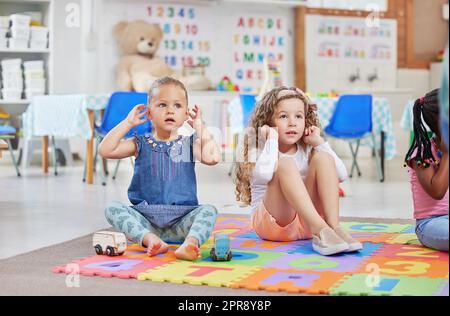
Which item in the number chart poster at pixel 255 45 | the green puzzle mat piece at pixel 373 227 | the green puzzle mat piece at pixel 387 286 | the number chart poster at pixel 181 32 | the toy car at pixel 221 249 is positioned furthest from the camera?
the number chart poster at pixel 255 45

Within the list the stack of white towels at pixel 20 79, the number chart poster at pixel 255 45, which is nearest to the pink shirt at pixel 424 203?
the stack of white towels at pixel 20 79

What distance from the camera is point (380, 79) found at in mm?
7168

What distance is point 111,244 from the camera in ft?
5.89

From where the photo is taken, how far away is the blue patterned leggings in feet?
6.05

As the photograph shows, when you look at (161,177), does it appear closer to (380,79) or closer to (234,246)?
(234,246)

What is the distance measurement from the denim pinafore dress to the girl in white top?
18 centimetres

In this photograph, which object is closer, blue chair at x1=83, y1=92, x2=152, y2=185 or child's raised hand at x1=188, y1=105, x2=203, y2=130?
child's raised hand at x1=188, y1=105, x2=203, y2=130

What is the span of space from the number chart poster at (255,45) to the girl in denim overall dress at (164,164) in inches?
187

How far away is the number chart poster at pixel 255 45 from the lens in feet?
22.1

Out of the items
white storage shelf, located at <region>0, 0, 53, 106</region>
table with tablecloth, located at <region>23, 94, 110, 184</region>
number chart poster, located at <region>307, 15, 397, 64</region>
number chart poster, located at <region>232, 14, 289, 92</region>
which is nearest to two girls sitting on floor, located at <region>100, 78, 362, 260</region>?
table with tablecloth, located at <region>23, 94, 110, 184</region>

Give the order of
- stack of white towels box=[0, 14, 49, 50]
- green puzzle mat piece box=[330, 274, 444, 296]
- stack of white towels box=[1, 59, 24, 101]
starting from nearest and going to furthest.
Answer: green puzzle mat piece box=[330, 274, 444, 296]
stack of white towels box=[0, 14, 49, 50]
stack of white towels box=[1, 59, 24, 101]

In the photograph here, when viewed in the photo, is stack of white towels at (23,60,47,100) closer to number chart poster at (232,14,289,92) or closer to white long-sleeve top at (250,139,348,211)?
number chart poster at (232,14,289,92)

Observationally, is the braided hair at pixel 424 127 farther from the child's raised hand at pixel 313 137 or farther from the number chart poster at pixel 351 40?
the number chart poster at pixel 351 40
